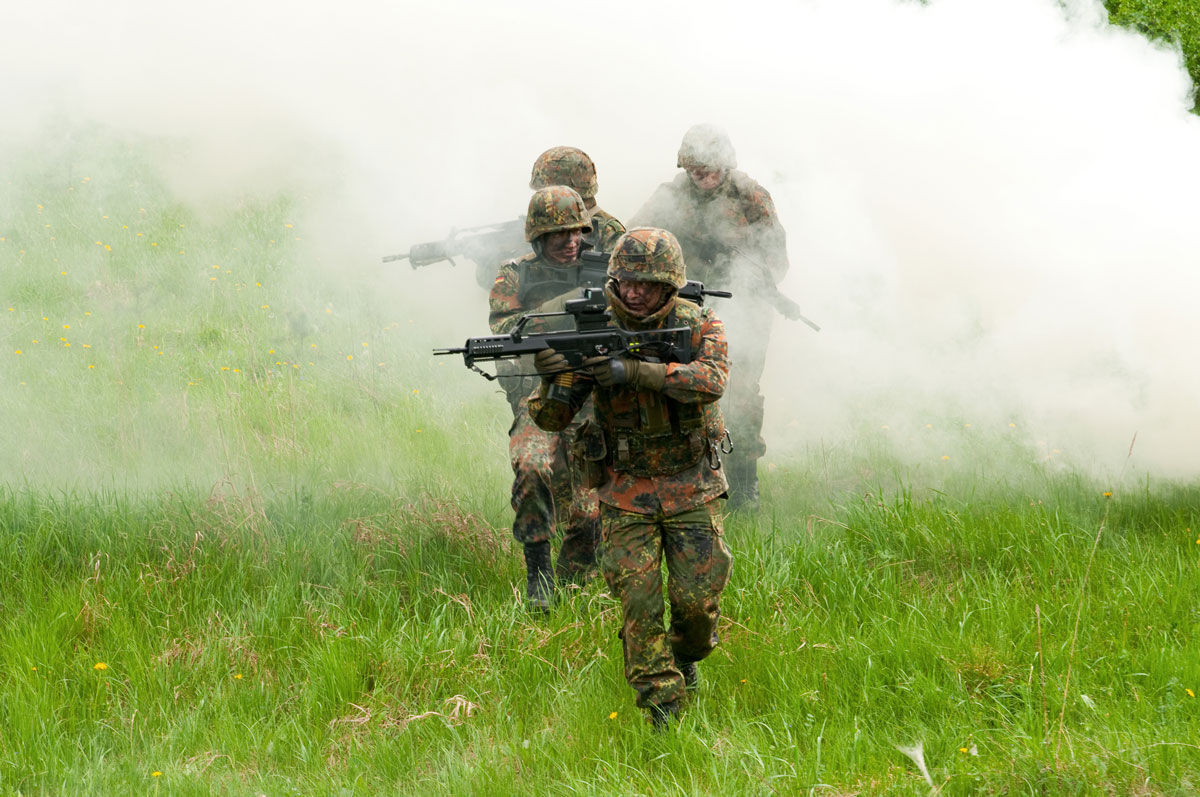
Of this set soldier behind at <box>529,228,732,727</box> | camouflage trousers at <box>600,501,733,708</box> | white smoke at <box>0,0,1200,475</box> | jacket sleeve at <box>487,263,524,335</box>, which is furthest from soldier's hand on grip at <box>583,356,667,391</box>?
white smoke at <box>0,0,1200,475</box>

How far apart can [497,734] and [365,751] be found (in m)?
0.46

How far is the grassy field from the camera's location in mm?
3812

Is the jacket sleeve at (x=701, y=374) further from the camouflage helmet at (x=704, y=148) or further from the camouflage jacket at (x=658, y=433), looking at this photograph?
the camouflage helmet at (x=704, y=148)

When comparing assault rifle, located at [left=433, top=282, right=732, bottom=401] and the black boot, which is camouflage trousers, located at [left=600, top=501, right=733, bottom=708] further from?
the black boot

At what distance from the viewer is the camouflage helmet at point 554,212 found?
564 centimetres

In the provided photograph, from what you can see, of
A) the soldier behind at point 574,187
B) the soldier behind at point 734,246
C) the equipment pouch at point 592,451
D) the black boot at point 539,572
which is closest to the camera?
the equipment pouch at point 592,451

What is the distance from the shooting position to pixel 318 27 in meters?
6.70

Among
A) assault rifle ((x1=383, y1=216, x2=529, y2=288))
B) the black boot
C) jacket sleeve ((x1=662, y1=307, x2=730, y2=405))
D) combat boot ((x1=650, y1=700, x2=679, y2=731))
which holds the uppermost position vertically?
assault rifle ((x1=383, y1=216, x2=529, y2=288))

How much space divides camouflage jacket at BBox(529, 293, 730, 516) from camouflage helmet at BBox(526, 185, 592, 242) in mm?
1540

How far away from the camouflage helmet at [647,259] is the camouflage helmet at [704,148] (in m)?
2.91

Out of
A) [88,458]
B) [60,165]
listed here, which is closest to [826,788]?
[88,458]

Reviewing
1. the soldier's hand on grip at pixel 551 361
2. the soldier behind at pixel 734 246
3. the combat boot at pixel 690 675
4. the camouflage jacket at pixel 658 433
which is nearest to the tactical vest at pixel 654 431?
the camouflage jacket at pixel 658 433

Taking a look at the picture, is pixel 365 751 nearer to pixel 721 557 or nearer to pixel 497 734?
pixel 497 734

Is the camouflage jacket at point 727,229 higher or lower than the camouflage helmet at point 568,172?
lower
